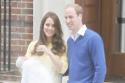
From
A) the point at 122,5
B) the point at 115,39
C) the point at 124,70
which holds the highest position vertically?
the point at 122,5

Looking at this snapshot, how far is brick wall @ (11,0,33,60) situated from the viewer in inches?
309

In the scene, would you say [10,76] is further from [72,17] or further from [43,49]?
[72,17]

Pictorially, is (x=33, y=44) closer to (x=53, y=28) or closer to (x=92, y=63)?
(x=53, y=28)

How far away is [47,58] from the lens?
15.0 ft

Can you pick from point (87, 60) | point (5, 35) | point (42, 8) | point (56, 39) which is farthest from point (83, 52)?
point (5, 35)

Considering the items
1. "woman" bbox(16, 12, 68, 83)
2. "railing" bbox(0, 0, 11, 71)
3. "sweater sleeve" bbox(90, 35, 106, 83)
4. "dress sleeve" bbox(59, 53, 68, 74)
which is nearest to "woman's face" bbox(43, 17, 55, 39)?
"woman" bbox(16, 12, 68, 83)

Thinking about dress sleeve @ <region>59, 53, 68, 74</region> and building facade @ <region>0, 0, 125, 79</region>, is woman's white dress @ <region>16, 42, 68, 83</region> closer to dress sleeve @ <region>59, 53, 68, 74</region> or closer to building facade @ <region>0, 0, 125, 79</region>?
dress sleeve @ <region>59, 53, 68, 74</region>

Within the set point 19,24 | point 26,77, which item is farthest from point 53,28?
point 19,24

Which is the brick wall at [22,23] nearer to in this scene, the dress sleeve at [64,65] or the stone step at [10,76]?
the stone step at [10,76]

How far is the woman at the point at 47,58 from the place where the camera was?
14.9 feet

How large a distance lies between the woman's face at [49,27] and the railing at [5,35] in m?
3.43

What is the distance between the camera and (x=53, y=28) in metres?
4.57

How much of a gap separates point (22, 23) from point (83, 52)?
374 cm

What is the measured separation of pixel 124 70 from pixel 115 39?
0.59m
